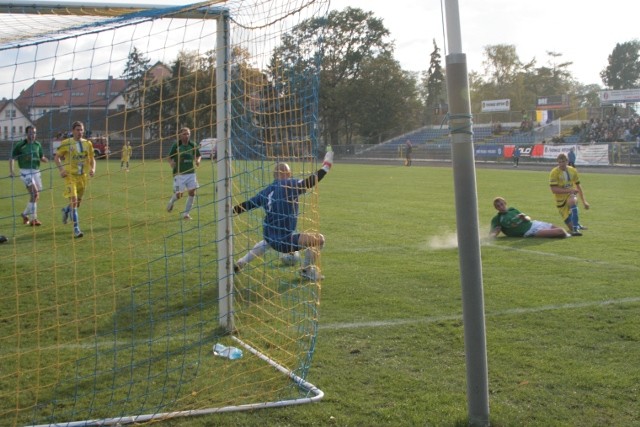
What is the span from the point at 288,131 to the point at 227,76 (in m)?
0.69

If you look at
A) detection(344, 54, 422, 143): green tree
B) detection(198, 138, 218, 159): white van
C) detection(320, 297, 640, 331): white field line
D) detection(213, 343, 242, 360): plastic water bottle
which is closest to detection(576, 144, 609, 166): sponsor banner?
detection(344, 54, 422, 143): green tree

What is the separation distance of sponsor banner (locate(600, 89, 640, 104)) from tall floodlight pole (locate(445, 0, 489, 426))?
5523 cm

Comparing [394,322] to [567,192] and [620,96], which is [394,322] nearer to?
[567,192]

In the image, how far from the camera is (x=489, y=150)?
49938mm

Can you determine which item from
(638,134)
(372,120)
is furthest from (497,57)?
(638,134)

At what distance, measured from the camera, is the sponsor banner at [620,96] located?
179 ft

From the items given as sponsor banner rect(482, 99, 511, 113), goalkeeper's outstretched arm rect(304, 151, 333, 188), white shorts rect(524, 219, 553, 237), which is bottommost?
white shorts rect(524, 219, 553, 237)

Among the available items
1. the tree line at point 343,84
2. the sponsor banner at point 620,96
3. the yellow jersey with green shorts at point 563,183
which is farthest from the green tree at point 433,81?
the yellow jersey with green shorts at point 563,183

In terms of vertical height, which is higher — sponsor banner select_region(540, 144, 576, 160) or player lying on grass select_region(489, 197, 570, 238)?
sponsor banner select_region(540, 144, 576, 160)

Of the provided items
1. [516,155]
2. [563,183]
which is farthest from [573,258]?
[516,155]

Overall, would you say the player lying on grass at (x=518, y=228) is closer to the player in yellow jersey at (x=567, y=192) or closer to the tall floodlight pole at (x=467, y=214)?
the player in yellow jersey at (x=567, y=192)

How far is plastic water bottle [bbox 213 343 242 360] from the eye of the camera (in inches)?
232

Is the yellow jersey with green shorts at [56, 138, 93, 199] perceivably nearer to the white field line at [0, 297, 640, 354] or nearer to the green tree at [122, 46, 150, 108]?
the white field line at [0, 297, 640, 354]

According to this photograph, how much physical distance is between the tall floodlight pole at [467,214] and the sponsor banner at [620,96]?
181 feet
